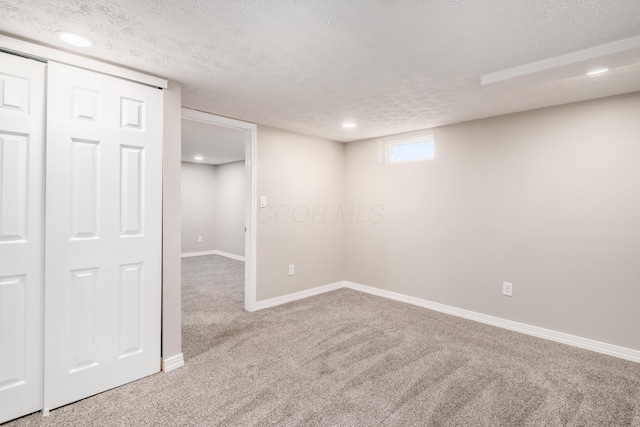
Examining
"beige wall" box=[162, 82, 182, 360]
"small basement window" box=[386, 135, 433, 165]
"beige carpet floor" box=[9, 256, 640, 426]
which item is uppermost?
"small basement window" box=[386, 135, 433, 165]

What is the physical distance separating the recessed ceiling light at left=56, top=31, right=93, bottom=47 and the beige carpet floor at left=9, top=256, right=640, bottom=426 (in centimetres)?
217

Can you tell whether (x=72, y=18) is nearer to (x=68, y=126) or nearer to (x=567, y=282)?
(x=68, y=126)

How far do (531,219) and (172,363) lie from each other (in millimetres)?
3456

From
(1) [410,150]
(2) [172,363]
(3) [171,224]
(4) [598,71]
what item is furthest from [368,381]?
(1) [410,150]

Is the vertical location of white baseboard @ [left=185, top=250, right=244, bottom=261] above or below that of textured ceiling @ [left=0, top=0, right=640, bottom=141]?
below

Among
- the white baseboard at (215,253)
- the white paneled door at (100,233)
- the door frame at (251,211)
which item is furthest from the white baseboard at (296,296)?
the white baseboard at (215,253)

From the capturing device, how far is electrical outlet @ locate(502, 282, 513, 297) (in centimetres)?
333

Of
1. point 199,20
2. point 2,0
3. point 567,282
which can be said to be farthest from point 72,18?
point 567,282

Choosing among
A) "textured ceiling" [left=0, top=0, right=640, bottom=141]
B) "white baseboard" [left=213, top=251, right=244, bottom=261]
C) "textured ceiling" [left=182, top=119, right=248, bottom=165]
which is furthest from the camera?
"white baseboard" [left=213, top=251, right=244, bottom=261]

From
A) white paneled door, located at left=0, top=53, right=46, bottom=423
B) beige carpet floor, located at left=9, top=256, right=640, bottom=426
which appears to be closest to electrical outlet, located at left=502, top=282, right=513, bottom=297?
beige carpet floor, located at left=9, top=256, right=640, bottom=426

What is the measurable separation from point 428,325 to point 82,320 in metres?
2.97

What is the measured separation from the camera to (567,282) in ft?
9.87

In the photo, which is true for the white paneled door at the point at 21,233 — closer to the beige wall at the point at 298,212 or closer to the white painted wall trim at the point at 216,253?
the beige wall at the point at 298,212

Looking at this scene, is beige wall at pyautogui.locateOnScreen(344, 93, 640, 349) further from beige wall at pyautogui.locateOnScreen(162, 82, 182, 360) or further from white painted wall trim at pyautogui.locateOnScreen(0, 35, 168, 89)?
white painted wall trim at pyautogui.locateOnScreen(0, 35, 168, 89)
